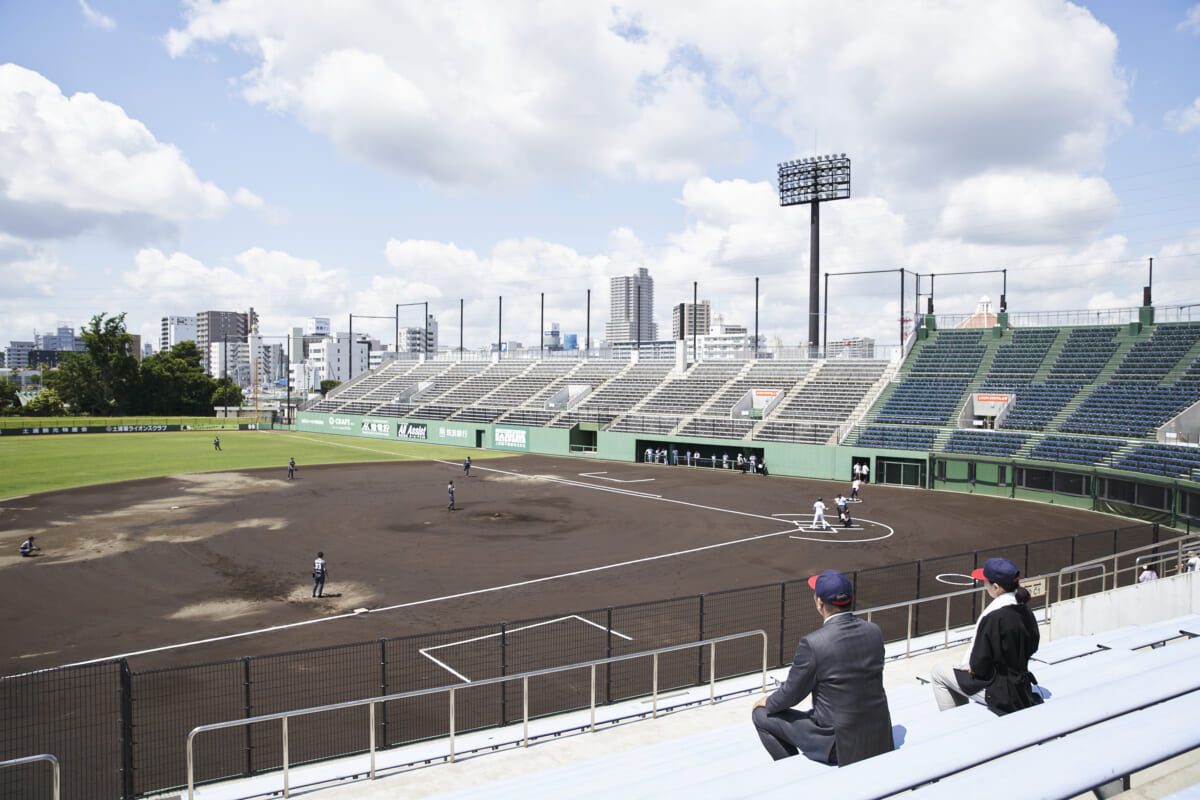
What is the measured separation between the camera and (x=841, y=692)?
4.33m

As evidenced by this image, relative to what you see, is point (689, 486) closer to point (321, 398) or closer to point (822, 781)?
point (822, 781)

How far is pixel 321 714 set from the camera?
476 inches

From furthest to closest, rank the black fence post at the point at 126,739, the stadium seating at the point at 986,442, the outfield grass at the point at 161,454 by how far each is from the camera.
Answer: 1. the outfield grass at the point at 161,454
2. the stadium seating at the point at 986,442
3. the black fence post at the point at 126,739

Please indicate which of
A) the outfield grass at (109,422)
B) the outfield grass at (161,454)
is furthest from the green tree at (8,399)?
the outfield grass at (161,454)

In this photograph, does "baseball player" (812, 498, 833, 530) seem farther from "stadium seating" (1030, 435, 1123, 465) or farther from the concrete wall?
"stadium seating" (1030, 435, 1123, 465)

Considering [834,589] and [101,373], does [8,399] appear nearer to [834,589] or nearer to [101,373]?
[101,373]

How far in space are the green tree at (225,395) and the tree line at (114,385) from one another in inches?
71.6

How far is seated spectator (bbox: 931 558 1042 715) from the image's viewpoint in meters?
4.99

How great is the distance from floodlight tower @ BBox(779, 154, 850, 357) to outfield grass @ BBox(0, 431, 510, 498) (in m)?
30.4

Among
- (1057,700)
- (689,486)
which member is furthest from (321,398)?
(1057,700)

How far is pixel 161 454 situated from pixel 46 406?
190ft

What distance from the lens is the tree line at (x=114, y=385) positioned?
98.1 metres

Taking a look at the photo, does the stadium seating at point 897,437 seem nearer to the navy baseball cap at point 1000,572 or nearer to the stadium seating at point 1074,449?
the stadium seating at point 1074,449

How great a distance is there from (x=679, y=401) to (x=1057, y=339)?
1092 inches
